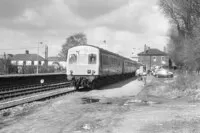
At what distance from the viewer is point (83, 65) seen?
1928 centimetres

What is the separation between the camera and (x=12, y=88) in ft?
63.2

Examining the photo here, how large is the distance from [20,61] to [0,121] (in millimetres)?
94659

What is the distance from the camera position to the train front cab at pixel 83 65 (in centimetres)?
1889

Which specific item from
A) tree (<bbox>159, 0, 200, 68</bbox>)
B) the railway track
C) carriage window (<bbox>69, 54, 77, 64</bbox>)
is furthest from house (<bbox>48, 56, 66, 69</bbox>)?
the railway track

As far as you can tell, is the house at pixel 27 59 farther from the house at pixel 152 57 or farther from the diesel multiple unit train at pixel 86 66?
the diesel multiple unit train at pixel 86 66

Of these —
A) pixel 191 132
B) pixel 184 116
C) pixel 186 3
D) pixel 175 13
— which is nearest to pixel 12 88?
pixel 184 116

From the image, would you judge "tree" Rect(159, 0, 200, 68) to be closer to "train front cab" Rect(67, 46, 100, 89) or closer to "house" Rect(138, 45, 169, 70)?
"train front cab" Rect(67, 46, 100, 89)

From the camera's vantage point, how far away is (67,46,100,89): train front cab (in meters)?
18.9

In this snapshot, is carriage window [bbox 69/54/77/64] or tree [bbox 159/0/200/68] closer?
carriage window [bbox 69/54/77/64]

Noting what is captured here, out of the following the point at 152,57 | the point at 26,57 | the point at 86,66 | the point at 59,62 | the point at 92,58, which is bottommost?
the point at 86,66

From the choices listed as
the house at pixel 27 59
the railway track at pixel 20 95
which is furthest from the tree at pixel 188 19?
the house at pixel 27 59

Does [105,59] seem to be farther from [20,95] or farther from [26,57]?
[26,57]

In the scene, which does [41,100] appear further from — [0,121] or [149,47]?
[149,47]

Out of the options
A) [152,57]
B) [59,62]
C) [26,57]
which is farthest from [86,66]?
[59,62]
